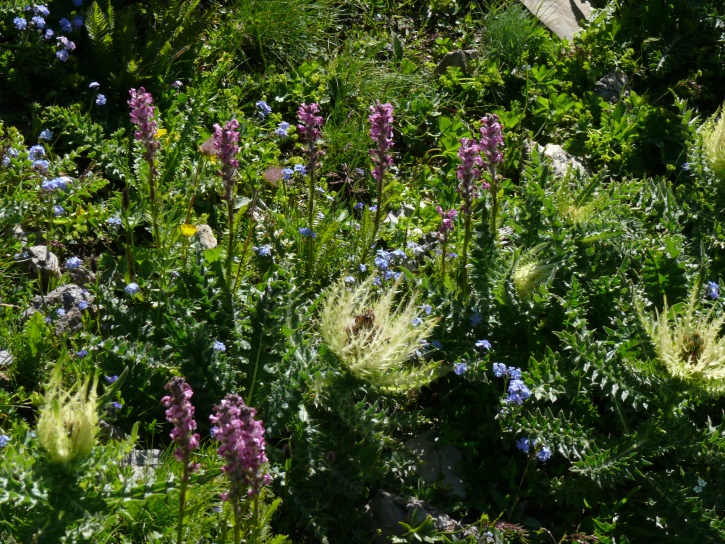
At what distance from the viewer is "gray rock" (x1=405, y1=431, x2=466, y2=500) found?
344 centimetres

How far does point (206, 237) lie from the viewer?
13.5ft

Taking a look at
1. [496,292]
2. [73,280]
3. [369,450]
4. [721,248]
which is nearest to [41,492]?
[369,450]

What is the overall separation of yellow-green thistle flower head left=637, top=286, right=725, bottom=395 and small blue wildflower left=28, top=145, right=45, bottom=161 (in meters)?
2.89

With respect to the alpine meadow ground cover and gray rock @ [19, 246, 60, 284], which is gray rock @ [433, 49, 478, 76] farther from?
gray rock @ [19, 246, 60, 284]

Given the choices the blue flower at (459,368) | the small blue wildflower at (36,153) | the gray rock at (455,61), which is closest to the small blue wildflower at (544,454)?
the blue flower at (459,368)

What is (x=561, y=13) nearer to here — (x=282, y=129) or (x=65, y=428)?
(x=282, y=129)

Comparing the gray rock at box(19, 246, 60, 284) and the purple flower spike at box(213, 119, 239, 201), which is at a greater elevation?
the purple flower spike at box(213, 119, 239, 201)

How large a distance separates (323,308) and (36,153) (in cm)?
165

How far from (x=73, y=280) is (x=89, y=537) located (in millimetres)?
1549

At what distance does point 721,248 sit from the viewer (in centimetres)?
426

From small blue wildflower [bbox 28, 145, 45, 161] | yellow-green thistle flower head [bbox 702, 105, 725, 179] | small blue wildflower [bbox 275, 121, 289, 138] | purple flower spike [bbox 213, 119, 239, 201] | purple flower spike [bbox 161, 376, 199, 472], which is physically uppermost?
yellow-green thistle flower head [bbox 702, 105, 725, 179]

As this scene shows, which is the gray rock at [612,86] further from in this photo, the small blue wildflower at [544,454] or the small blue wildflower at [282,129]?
the small blue wildflower at [544,454]

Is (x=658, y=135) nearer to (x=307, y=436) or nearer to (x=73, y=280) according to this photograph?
(x=307, y=436)

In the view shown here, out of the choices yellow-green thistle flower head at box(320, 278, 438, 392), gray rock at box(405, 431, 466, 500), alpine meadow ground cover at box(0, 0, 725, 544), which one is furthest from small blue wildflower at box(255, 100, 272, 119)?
gray rock at box(405, 431, 466, 500)
